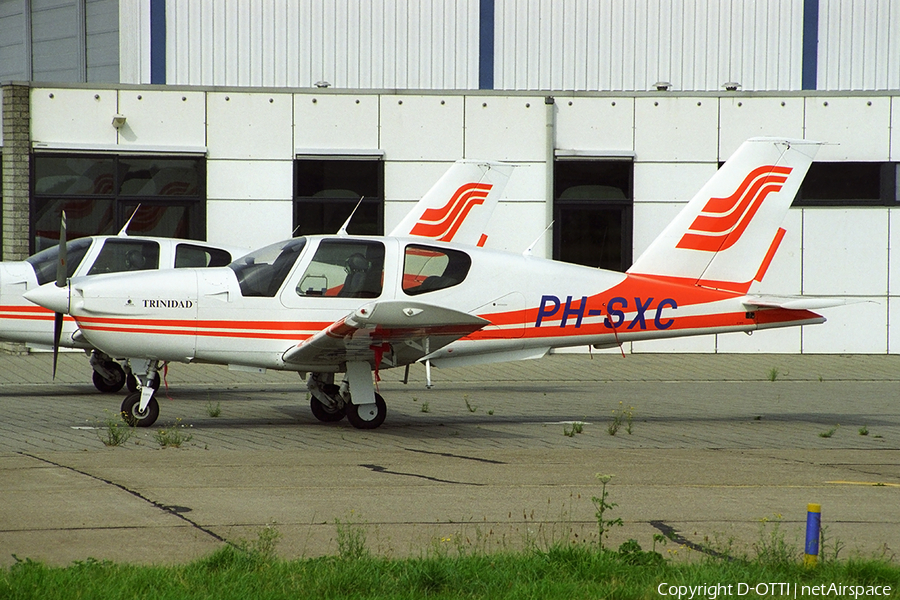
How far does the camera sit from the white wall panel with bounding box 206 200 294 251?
1977 cm

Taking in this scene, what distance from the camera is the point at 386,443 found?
988cm

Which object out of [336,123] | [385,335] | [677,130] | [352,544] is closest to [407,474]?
[385,335]

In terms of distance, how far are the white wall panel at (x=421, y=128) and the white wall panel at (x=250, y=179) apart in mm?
1883

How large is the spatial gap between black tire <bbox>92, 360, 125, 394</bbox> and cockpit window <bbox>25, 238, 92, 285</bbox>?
1.41 metres

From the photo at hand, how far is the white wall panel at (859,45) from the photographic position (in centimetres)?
2384

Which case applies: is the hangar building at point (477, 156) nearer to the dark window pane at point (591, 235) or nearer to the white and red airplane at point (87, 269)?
the dark window pane at point (591, 235)

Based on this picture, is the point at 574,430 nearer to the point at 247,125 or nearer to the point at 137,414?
the point at 137,414

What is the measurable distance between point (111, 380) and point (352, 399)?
15.4 ft

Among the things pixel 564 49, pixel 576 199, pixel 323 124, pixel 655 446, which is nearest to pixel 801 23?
pixel 564 49

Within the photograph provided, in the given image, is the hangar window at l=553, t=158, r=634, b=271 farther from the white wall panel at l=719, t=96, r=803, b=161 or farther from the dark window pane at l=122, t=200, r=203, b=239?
the dark window pane at l=122, t=200, r=203, b=239

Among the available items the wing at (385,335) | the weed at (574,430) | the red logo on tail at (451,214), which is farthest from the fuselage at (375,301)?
the red logo on tail at (451,214)

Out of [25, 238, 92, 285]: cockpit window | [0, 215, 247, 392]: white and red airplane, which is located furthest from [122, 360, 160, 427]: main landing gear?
[25, 238, 92, 285]: cockpit window

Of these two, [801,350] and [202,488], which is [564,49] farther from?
[202,488]

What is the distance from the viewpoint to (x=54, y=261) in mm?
13258
